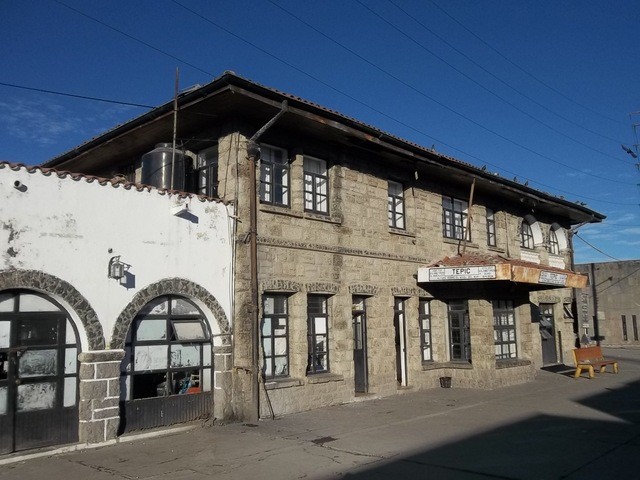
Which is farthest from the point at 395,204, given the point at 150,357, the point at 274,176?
the point at 150,357

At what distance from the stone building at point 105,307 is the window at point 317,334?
2.13 metres

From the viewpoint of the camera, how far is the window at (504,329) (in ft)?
53.4

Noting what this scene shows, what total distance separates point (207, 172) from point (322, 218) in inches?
101

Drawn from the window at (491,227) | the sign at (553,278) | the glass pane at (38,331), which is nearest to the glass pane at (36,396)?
the glass pane at (38,331)

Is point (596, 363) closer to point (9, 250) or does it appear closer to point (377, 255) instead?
point (377, 255)

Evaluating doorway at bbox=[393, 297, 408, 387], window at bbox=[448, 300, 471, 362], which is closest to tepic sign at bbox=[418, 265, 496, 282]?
doorway at bbox=[393, 297, 408, 387]

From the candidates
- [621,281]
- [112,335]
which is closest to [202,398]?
[112,335]

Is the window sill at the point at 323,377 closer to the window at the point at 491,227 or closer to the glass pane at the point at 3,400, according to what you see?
the glass pane at the point at 3,400

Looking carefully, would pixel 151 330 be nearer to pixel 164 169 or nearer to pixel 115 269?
pixel 115 269

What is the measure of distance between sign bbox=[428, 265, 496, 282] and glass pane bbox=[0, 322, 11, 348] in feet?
31.0

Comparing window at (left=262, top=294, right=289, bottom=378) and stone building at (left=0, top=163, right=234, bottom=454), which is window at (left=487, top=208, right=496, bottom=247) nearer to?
window at (left=262, top=294, right=289, bottom=378)

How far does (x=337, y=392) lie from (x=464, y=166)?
6954 millimetres

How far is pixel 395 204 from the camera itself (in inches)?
580

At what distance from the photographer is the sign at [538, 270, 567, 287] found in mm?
14284
